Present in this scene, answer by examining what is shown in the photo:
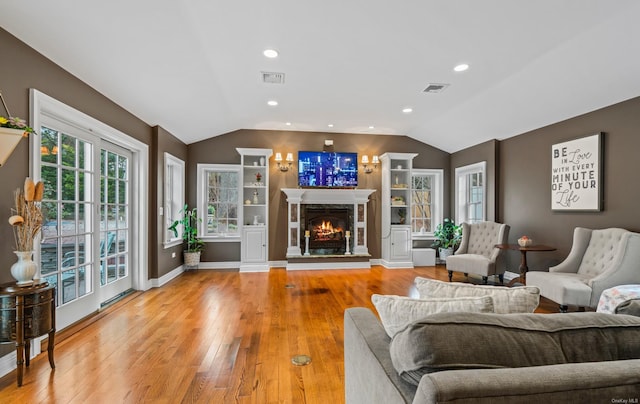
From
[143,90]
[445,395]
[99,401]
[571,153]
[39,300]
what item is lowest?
[99,401]

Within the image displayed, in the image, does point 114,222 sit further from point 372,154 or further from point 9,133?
point 372,154

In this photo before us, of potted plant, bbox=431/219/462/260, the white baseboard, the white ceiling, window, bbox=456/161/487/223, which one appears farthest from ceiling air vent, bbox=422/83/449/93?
the white baseboard

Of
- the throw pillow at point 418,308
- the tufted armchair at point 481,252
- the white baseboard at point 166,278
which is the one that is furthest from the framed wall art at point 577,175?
the white baseboard at point 166,278

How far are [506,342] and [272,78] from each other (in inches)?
156

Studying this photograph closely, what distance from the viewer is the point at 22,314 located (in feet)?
7.41

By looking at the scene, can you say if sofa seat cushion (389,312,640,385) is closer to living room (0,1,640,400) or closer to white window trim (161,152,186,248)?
living room (0,1,640,400)

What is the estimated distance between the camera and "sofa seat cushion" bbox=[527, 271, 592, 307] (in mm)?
3398

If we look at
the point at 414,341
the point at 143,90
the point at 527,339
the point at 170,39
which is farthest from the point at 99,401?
the point at 143,90

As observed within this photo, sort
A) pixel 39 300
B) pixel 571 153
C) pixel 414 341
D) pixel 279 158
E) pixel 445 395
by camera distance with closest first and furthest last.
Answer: pixel 445 395 → pixel 414 341 → pixel 39 300 → pixel 571 153 → pixel 279 158

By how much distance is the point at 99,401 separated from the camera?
2094 mm

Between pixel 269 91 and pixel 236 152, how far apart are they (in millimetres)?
2462

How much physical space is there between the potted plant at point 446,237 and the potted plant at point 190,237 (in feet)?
16.5

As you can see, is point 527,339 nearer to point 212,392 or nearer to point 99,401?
point 212,392

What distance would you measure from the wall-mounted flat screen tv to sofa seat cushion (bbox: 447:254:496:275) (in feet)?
8.20
